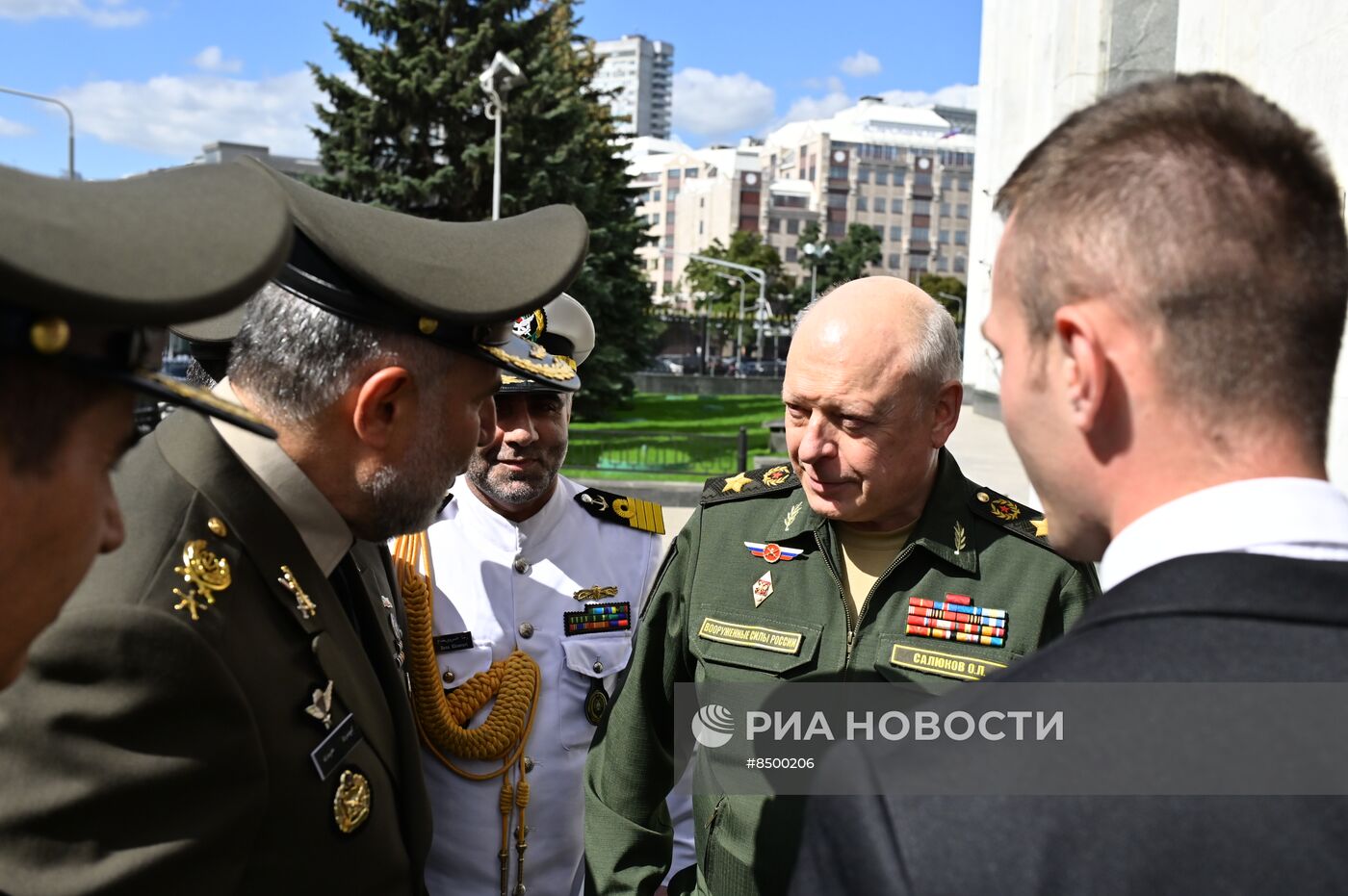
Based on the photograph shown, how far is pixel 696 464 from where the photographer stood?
14172mm

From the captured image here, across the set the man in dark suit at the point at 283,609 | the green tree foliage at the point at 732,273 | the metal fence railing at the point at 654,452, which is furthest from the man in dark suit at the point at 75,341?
the green tree foliage at the point at 732,273

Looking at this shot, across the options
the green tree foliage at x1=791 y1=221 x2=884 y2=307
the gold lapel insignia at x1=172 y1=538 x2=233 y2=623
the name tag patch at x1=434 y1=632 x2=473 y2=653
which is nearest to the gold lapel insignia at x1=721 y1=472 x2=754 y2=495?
the name tag patch at x1=434 y1=632 x2=473 y2=653

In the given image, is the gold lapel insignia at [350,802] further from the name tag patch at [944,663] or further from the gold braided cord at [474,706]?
A: the name tag patch at [944,663]

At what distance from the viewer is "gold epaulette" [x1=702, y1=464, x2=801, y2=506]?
2961mm

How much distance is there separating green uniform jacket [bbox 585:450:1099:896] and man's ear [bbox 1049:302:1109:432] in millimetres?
1322

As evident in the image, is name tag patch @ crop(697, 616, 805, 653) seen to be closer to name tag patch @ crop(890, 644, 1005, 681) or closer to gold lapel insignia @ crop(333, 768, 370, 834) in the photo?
name tag patch @ crop(890, 644, 1005, 681)

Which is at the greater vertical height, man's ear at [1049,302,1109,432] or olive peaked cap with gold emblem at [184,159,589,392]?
olive peaked cap with gold emblem at [184,159,589,392]

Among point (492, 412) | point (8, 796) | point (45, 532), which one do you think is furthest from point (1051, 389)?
point (492, 412)

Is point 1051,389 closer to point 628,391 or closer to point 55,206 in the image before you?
point 55,206

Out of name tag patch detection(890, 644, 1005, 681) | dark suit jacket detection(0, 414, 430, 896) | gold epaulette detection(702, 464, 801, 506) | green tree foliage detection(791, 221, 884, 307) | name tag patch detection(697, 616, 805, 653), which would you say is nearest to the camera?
dark suit jacket detection(0, 414, 430, 896)

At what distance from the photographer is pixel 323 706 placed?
1.90m

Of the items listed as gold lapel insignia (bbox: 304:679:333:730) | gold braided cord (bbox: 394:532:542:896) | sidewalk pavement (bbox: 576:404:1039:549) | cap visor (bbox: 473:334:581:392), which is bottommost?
sidewalk pavement (bbox: 576:404:1039:549)

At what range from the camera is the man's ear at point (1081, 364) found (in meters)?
1.19

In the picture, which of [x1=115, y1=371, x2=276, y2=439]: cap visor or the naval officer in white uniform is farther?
the naval officer in white uniform
